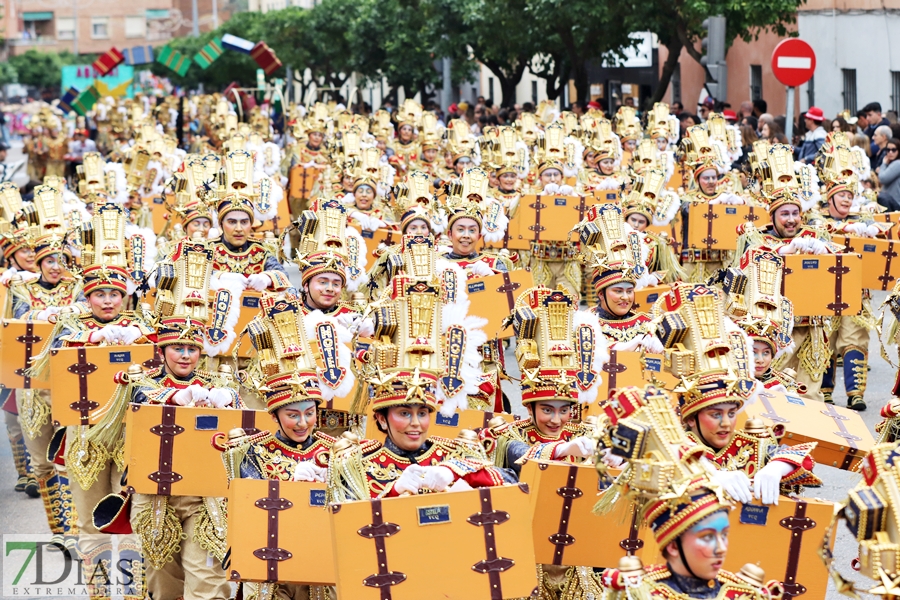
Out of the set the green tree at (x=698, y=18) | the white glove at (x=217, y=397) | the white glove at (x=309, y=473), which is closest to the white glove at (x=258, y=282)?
the white glove at (x=217, y=397)

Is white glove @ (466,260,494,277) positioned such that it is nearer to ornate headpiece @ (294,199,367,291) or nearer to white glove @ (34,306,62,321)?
ornate headpiece @ (294,199,367,291)

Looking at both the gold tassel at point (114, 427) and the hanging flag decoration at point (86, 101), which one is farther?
the hanging flag decoration at point (86, 101)

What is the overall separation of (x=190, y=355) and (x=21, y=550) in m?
2.77

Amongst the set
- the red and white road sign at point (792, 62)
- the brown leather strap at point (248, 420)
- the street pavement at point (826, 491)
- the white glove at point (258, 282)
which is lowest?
the street pavement at point (826, 491)

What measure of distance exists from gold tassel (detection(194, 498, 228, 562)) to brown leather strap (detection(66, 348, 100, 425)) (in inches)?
44.6

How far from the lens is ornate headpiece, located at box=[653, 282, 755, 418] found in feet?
20.3

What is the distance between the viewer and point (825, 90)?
96.7 ft

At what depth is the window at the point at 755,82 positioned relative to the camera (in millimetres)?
33469

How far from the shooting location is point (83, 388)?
870cm

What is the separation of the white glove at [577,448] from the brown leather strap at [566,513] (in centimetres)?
8

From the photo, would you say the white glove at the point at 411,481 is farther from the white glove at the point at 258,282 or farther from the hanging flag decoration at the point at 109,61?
the hanging flag decoration at the point at 109,61

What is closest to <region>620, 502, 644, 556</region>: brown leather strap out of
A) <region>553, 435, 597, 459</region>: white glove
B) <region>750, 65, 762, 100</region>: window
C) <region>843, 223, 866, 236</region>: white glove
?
<region>553, 435, 597, 459</region>: white glove

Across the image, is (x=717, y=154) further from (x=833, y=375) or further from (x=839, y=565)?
(x=839, y=565)

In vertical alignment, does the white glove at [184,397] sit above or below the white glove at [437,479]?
above
